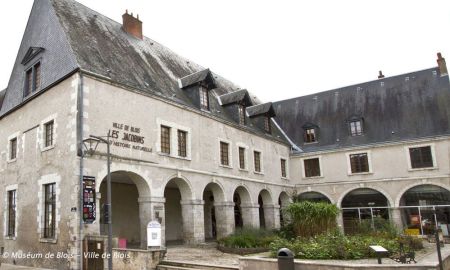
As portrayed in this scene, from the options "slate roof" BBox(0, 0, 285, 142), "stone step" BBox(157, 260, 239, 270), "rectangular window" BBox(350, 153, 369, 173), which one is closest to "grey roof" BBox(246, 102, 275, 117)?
"slate roof" BBox(0, 0, 285, 142)

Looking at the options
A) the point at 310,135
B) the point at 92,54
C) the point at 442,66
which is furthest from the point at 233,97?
the point at 442,66

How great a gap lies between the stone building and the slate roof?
0.26 feet

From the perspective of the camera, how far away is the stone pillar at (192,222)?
15805 millimetres

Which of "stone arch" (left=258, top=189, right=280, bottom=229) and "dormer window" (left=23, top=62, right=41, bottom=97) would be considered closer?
"dormer window" (left=23, top=62, right=41, bottom=97)

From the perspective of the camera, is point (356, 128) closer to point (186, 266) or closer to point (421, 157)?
point (421, 157)

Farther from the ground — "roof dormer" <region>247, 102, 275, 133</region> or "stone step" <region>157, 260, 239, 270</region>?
"roof dormer" <region>247, 102, 275, 133</region>

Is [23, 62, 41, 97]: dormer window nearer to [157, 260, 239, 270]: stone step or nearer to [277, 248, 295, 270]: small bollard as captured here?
[157, 260, 239, 270]: stone step

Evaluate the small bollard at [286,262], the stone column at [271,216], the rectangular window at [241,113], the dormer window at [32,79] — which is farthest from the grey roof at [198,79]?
the small bollard at [286,262]

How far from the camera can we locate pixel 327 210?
1397cm

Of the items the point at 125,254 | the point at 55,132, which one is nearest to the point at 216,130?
the point at 55,132

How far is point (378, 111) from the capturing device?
2447cm

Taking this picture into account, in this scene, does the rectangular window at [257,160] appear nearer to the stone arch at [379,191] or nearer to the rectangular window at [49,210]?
the stone arch at [379,191]

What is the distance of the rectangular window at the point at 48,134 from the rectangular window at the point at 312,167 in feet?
53.8

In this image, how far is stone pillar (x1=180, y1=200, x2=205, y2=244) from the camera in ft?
51.9
